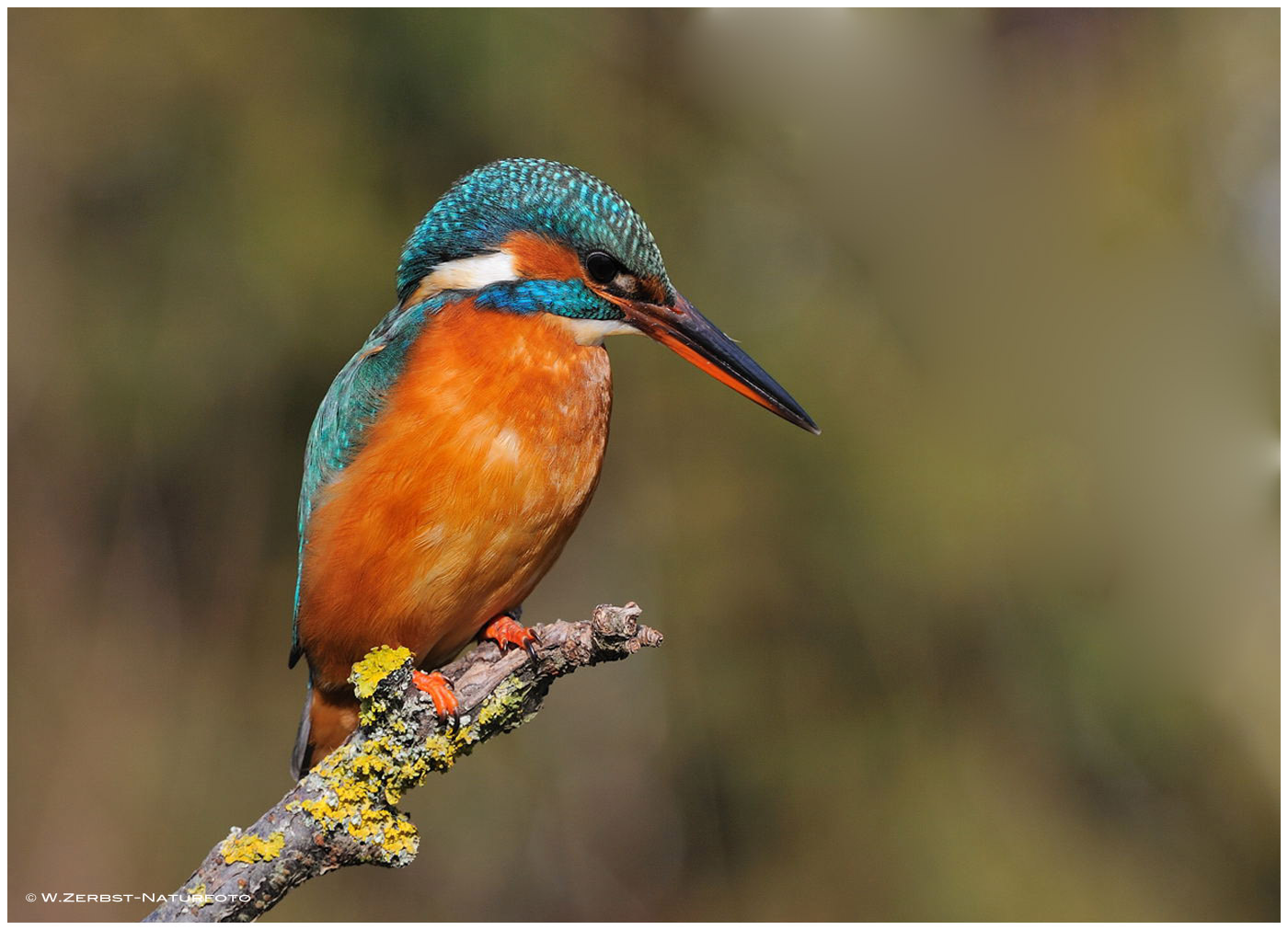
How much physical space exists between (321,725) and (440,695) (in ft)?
1.79

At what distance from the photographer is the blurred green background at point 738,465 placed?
3.43 meters

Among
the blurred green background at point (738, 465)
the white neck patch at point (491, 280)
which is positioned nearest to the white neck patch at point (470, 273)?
the white neck patch at point (491, 280)

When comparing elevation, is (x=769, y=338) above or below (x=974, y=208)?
below

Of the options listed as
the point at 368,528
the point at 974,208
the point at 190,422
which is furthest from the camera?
the point at 974,208

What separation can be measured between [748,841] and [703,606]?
2.71ft

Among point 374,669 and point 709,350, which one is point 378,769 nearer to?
point 374,669

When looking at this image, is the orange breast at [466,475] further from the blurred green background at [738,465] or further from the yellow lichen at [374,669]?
the blurred green background at [738,465]

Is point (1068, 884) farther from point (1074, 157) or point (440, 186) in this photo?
point (440, 186)

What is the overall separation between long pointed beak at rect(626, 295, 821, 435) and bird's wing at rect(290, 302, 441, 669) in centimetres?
35

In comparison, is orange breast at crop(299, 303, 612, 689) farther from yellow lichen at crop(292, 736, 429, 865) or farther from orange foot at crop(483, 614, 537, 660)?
yellow lichen at crop(292, 736, 429, 865)

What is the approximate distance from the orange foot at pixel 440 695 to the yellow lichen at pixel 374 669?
→ 0.03m

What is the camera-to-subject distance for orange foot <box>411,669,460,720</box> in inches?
67.7

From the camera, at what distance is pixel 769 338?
3.54 meters

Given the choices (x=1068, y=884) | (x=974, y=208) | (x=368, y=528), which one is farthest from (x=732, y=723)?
(x=368, y=528)
